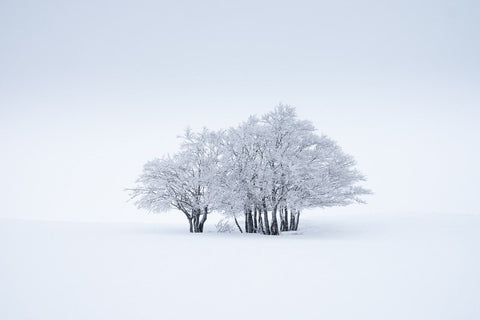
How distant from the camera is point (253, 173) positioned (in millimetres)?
28297

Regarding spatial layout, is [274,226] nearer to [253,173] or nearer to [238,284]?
[253,173]

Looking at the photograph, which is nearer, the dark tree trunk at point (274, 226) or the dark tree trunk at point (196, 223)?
the dark tree trunk at point (274, 226)

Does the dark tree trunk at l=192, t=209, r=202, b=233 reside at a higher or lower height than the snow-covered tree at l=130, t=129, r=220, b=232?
lower

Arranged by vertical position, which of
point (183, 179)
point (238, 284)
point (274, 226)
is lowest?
point (238, 284)

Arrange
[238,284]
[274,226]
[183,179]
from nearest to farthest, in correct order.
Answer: [238,284] → [274,226] → [183,179]

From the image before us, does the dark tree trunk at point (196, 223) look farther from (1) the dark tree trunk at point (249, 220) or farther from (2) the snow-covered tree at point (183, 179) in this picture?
(1) the dark tree trunk at point (249, 220)

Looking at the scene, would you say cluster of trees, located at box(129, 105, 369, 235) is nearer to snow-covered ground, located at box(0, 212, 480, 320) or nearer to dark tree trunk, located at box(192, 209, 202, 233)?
dark tree trunk, located at box(192, 209, 202, 233)

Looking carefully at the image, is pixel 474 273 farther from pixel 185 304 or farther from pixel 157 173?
pixel 157 173

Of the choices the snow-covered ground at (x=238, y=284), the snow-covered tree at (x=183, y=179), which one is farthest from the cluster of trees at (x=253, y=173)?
the snow-covered ground at (x=238, y=284)

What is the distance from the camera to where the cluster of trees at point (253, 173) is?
27.9m

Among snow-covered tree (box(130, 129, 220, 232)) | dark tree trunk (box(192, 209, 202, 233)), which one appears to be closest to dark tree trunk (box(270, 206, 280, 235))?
snow-covered tree (box(130, 129, 220, 232))

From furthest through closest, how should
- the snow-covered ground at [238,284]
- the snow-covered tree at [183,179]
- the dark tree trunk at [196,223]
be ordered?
the dark tree trunk at [196,223]
the snow-covered tree at [183,179]
the snow-covered ground at [238,284]

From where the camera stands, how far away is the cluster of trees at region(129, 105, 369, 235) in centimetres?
2792

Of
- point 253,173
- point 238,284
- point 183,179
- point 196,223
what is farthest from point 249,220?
point 238,284
